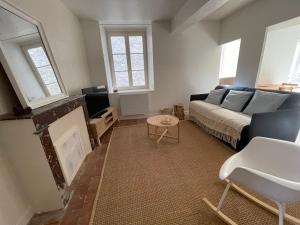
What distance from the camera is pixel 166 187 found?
5.19 ft

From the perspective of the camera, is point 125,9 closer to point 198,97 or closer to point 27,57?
point 27,57

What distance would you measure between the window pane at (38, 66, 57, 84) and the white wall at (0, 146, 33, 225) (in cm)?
85

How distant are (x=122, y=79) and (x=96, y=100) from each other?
4.27ft

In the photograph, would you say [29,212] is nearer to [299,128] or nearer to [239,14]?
[299,128]

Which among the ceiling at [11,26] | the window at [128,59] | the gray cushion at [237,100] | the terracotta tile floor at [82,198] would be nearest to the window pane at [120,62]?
the window at [128,59]

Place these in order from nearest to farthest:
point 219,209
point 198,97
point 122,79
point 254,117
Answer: point 219,209
point 254,117
point 198,97
point 122,79

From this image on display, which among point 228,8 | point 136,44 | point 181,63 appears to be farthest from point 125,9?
point 228,8

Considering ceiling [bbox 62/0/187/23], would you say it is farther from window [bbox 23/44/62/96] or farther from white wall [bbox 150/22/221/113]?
window [bbox 23/44/62/96]

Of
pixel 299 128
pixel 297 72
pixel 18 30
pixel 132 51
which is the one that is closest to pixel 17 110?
pixel 18 30

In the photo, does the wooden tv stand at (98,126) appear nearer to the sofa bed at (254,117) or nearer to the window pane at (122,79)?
the window pane at (122,79)

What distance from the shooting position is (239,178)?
37.3 inches

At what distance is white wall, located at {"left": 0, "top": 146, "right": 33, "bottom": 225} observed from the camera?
108cm

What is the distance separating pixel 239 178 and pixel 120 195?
1176 mm

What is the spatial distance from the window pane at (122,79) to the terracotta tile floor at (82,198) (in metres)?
2.22
